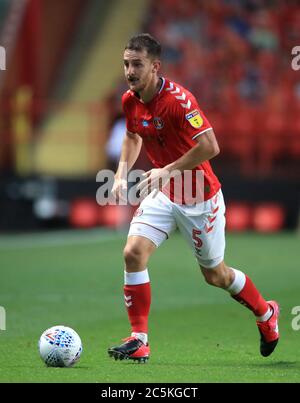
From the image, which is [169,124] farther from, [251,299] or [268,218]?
[268,218]

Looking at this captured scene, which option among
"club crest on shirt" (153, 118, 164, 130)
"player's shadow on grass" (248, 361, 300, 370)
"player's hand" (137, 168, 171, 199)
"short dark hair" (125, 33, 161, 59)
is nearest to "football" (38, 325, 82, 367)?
"player's hand" (137, 168, 171, 199)

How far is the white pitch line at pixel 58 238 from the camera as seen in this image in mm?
16922

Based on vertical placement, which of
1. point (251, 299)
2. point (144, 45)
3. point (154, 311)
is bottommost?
point (154, 311)

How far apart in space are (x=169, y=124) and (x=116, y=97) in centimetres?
1605

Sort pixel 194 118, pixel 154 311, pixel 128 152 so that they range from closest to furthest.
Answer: pixel 194 118 < pixel 128 152 < pixel 154 311

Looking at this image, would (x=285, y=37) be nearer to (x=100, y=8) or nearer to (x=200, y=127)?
(x=100, y=8)

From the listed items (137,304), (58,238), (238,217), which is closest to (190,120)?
(137,304)

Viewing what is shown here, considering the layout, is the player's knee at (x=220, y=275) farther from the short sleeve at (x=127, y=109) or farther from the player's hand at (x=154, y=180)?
the short sleeve at (x=127, y=109)

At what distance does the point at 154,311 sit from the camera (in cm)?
1015

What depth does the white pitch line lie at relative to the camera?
55.5ft

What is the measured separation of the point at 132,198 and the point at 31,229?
36.6 feet

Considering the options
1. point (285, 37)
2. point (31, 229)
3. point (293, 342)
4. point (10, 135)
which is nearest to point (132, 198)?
point (293, 342)

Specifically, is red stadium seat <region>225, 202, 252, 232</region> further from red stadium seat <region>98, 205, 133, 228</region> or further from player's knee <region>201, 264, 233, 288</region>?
player's knee <region>201, 264, 233, 288</region>

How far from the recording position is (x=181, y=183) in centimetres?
738
